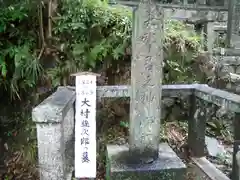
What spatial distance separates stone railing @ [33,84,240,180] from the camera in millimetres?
2615

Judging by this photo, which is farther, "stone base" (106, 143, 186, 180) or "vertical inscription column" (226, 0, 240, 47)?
"vertical inscription column" (226, 0, 240, 47)

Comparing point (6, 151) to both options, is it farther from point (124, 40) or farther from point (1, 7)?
point (124, 40)

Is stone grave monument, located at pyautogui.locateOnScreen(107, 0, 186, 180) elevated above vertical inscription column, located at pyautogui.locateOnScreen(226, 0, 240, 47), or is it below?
below

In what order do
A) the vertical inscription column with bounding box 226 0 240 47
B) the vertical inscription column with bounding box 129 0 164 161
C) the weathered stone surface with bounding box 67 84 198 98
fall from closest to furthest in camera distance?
the vertical inscription column with bounding box 129 0 164 161 < the weathered stone surface with bounding box 67 84 198 98 < the vertical inscription column with bounding box 226 0 240 47

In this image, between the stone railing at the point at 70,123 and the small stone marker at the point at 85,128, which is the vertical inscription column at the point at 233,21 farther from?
the small stone marker at the point at 85,128

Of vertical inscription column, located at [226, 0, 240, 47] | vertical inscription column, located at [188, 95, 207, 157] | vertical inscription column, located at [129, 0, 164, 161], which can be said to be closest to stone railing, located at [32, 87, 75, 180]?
vertical inscription column, located at [129, 0, 164, 161]

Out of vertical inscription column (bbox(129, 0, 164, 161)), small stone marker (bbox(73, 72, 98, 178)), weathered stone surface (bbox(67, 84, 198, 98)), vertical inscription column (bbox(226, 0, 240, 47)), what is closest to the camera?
vertical inscription column (bbox(129, 0, 164, 161))

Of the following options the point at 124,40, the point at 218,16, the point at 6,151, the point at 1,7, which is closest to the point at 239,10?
the point at 218,16

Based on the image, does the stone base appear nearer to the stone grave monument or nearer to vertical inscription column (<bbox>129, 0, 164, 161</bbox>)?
the stone grave monument

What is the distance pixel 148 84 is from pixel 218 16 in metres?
8.81

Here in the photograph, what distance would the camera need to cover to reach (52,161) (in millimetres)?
2711

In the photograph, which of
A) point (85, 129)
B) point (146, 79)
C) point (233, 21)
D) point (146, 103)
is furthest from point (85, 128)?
point (233, 21)

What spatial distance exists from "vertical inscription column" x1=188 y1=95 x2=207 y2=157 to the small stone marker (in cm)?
158

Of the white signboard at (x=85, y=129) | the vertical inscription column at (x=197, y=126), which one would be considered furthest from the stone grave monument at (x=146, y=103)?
the vertical inscription column at (x=197, y=126)
